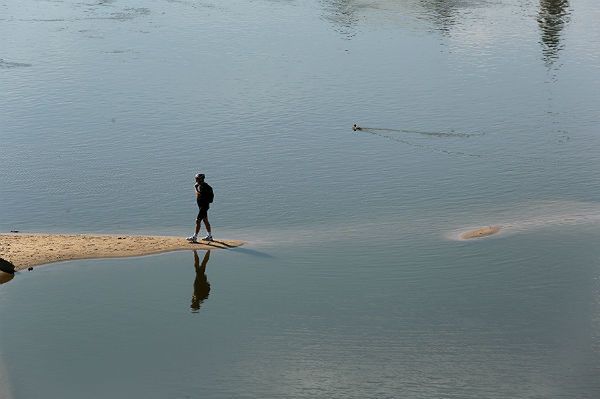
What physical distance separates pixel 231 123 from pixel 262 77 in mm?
8394

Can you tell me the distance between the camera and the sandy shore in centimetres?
3011

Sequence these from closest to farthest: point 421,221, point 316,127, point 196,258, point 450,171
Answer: point 196,258
point 421,221
point 450,171
point 316,127

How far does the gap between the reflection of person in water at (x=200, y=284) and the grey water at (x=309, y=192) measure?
7 centimetres

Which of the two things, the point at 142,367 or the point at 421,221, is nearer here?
the point at 142,367

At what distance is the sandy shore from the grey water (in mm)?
833

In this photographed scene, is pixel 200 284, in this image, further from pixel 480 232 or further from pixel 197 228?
pixel 480 232

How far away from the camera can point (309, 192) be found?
3969 cm

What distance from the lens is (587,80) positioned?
2223 inches

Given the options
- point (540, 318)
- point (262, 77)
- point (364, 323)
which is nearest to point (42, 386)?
point (364, 323)

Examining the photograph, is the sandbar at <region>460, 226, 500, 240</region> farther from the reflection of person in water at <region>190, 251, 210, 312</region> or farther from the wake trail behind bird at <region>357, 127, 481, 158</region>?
the wake trail behind bird at <region>357, 127, 481, 158</region>

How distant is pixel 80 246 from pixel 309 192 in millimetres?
11181

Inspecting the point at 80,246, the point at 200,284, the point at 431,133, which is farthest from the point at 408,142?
the point at 200,284

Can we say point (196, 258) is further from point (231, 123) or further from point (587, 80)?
point (587, 80)

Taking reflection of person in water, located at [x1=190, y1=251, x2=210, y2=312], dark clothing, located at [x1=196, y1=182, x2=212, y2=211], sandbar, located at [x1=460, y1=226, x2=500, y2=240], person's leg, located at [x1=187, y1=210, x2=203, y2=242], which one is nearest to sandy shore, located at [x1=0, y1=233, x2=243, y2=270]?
person's leg, located at [x1=187, y1=210, x2=203, y2=242]
